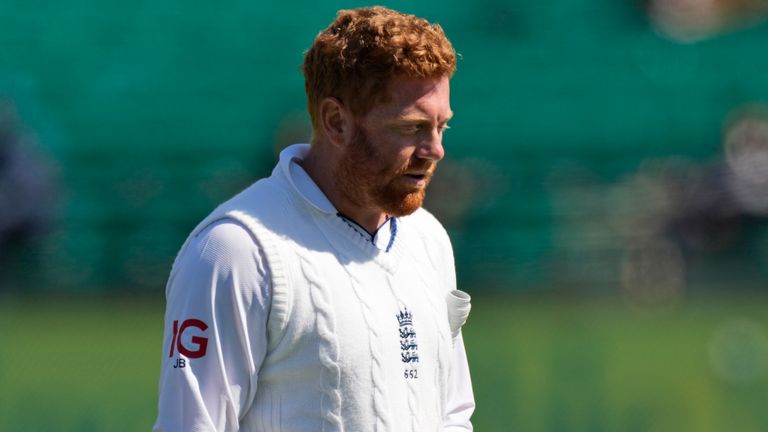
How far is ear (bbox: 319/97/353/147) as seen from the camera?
7.09 feet

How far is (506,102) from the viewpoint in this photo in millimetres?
7879

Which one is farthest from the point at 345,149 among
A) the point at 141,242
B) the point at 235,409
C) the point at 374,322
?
the point at 141,242

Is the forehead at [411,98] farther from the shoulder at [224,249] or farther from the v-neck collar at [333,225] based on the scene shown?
the shoulder at [224,249]

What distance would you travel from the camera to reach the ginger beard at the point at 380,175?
7.09ft

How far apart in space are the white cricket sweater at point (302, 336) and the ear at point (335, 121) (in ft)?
0.33

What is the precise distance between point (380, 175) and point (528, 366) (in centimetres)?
361

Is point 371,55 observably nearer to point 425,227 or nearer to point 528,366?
point 425,227

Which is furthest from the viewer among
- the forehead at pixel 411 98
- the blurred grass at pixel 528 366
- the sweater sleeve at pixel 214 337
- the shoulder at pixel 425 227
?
the blurred grass at pixel 528 366

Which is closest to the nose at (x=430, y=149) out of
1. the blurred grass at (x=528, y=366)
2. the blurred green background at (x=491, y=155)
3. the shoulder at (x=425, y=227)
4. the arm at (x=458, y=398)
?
the shoulder at (x=425, y=227)

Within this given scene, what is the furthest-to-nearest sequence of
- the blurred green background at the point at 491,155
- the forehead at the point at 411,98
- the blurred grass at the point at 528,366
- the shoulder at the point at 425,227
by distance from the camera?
the blurred green background at the point at 491,155 < the blurred grass at the point at 528,366 < the shoulder at the point at 425,227 < the forehead at the point at 411,98

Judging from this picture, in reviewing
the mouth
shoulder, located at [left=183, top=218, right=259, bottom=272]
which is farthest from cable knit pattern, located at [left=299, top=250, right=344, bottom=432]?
the mouth

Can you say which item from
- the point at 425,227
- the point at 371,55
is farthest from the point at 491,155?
the point at 371,55

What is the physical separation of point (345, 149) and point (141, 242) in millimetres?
5192

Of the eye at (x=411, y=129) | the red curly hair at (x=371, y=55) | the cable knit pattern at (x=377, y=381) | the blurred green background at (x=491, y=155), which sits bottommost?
the cable knit pattern at (x=377, y=381)
